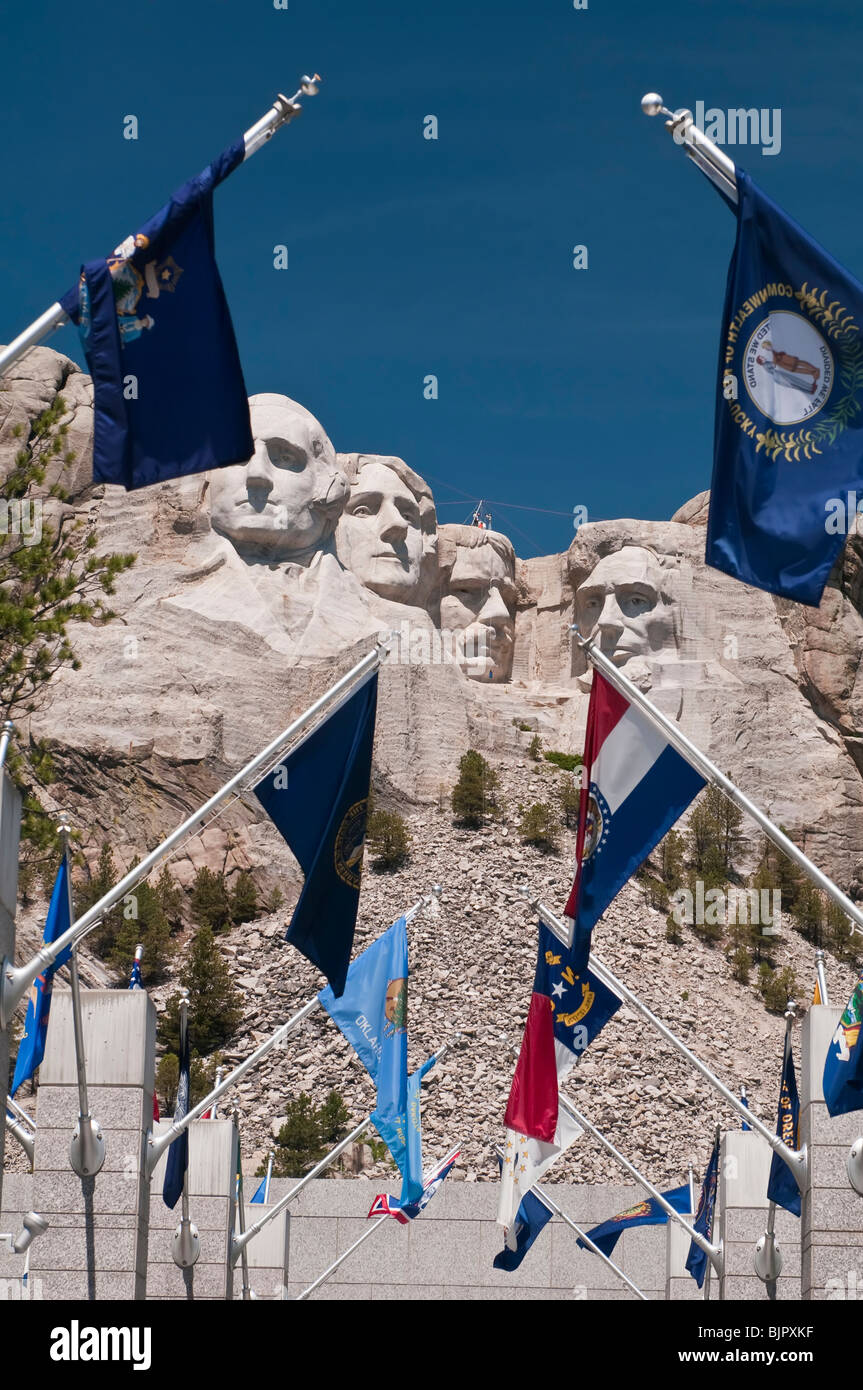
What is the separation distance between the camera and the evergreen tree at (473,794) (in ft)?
181

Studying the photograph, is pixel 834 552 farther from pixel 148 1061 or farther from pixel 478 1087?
pixel 478 1087

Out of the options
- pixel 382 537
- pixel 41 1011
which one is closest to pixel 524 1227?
pixel 41 1011

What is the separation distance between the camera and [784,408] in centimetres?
1273

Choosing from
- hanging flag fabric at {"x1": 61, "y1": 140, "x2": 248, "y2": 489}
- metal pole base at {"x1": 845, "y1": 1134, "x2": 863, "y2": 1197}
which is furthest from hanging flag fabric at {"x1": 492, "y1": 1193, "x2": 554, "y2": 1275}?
hanging flag fabric at {"x1": 61, "y1": 140, "x2": 248, "y2": 489}

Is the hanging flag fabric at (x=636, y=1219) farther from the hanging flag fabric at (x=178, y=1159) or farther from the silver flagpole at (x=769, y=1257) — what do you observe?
the hanging flag fabric at (x=178, y=1159)

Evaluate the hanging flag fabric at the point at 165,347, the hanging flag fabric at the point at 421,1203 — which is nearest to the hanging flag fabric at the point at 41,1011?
the hanging flag fabric at the point at 165,347

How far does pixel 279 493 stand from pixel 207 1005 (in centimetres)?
1631

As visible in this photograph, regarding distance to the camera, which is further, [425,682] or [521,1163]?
[425,682]

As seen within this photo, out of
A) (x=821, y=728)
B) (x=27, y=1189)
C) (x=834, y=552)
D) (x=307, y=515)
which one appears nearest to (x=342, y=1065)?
(x=27, y=1189)

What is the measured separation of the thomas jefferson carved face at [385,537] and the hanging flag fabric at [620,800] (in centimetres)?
4407

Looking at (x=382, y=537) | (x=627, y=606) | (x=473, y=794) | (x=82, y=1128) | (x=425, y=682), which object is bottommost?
(x=82, y=1128)

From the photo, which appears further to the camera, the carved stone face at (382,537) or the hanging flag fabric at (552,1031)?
the carved stone face at (382,537)

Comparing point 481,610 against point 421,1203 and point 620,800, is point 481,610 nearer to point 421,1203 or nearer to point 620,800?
point 421,1203
